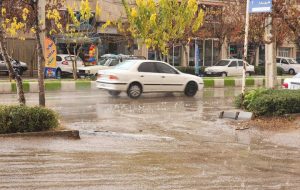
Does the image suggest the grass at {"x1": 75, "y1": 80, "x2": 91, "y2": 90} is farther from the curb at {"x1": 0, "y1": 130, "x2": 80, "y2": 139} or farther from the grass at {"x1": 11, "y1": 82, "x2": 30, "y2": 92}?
the curb at {"x1": 0, "y1": 130, "x2": 80, "y2": 139}

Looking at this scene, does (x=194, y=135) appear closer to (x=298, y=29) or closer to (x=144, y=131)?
(x=144, y=131)

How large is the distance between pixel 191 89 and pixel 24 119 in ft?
38.8

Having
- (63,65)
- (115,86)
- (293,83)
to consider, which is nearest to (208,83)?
(115,86)

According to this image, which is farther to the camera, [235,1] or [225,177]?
[235,1]

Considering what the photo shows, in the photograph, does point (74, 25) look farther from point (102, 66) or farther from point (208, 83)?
point (208, 83)

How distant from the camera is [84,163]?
25.5 feet

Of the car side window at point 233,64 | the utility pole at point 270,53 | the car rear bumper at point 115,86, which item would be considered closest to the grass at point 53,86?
the car rear bumper at point 115,86

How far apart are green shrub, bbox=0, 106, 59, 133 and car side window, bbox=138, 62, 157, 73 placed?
971 cm

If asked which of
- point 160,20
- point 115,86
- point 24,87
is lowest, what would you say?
point 24,87

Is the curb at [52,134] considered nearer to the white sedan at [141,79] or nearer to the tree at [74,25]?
the white sedan at [141,79]

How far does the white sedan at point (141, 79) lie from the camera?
1920cm

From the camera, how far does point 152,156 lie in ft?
28.2

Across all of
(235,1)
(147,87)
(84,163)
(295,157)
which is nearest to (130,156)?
(84,163)

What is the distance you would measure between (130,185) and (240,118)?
746 centimetres
